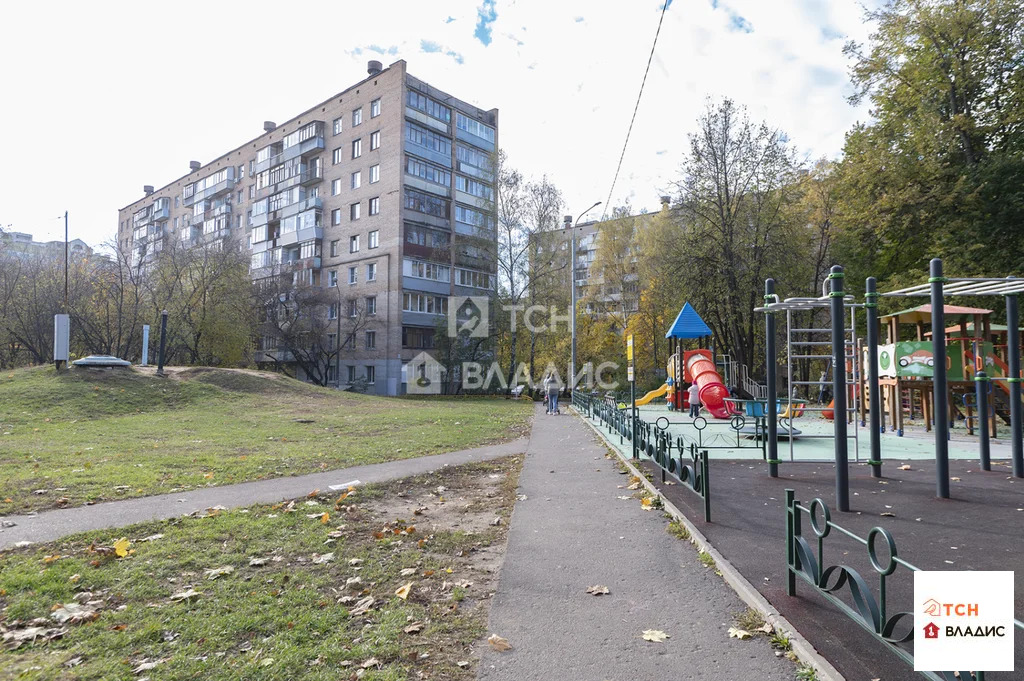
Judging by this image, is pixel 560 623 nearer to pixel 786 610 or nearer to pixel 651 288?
pixel 786 610

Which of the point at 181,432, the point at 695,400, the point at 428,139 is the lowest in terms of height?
the point at 181,432

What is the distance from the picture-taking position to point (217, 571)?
4918 millimetres

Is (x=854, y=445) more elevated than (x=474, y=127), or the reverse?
(x=474, y=127)

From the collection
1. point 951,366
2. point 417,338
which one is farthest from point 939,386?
point 417,338

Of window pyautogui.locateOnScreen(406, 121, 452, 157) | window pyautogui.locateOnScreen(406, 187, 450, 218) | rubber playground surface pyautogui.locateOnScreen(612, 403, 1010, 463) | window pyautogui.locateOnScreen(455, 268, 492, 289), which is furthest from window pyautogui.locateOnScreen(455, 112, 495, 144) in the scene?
rubber playground surface pyautogui.locateOnScreen(612, 403, 1010, 463)

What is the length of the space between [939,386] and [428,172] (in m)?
46.4

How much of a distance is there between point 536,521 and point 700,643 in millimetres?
3231

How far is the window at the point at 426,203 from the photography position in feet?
158

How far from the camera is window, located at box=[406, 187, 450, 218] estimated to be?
158 ft

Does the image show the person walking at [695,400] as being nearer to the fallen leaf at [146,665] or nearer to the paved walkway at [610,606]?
the paved walkway at [610,606]

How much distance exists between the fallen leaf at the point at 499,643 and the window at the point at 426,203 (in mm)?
46485

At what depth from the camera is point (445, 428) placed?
59.0ft

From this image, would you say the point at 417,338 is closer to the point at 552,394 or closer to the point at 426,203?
the point at 426,203

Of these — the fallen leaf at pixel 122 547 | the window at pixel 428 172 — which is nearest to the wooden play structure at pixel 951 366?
the fallen leaf at pixel 122 547
